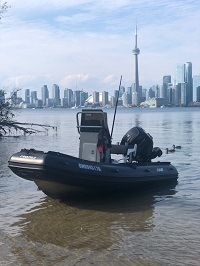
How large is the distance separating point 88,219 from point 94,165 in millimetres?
1116

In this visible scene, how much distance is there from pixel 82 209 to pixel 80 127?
1.72 m

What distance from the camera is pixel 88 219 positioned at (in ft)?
23.2

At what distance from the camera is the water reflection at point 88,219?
A: 6.02 m

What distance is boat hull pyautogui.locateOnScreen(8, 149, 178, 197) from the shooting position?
Answer: 7.27 metres

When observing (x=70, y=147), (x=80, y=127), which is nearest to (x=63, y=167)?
(x=80, y=127)

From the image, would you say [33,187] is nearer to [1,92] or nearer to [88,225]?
[88,225]

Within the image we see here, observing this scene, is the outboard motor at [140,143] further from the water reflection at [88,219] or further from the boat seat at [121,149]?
the water reflection at [88,219]

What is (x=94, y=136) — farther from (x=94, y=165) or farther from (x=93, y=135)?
(x=94, y=165)

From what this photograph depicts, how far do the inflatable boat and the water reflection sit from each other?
0.93 feet

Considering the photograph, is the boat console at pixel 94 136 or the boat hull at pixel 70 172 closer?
the boat hull at pixel 70 172

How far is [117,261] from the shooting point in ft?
17.0

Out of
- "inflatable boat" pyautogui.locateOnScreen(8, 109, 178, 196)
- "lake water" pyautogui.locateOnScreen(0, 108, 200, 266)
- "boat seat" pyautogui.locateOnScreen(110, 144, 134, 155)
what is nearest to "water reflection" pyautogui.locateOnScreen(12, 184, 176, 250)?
"lake water" pyautogui.locateOnScreen(0, 108, 200, 266)

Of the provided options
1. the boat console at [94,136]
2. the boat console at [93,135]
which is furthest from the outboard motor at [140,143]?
the boat console at [93,135]

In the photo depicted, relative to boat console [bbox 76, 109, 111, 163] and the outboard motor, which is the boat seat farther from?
boat console [bbox 76, 109, 111, 163]
